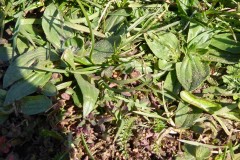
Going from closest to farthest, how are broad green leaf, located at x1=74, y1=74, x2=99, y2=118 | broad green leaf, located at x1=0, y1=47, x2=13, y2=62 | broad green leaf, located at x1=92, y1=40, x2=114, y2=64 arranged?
broad green leaf, located at x1=74, y1=74, x2=99, y2=118 → broad green leaf, located at x1=92, y1=40, x2=114, y2=64 → broad green leaf, located at x1=0, y1=47, x2=13, y2=62

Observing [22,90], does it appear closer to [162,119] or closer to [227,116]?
[162,119]

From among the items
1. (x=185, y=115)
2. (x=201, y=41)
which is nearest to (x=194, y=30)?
(x=201, y=41)

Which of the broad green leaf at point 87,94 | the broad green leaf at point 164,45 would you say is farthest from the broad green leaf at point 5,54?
the broad green leaf at point 164,45

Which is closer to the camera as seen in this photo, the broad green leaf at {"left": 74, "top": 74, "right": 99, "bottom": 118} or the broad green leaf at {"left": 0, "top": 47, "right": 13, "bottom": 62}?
the broad green leaf at {"left": 74, "top": 74, "right": 99, "bottom": 118}

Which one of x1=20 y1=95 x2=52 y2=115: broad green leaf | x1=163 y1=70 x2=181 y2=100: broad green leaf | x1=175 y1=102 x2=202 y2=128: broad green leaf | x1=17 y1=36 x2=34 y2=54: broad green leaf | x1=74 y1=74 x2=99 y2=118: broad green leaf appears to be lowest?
x1=175 y1=102 x2=202 y2=128: broad green leaf

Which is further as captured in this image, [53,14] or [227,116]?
[53,14]

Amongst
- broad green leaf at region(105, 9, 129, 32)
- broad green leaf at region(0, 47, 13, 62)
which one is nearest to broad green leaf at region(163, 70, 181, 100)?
broad green leaf at region(105, 9, 129, 32)

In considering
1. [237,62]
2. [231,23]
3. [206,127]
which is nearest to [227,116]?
[206,127]

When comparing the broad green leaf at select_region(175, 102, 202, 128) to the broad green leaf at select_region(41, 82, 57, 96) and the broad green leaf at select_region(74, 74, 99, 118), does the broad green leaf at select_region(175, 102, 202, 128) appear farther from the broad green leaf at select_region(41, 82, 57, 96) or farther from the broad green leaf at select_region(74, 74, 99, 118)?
the broad green leaf at select_region(41, 82, 57, 96)
